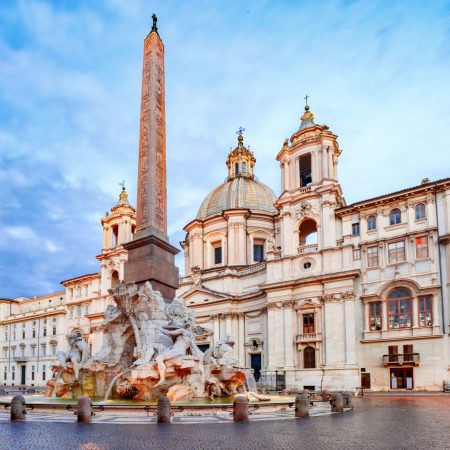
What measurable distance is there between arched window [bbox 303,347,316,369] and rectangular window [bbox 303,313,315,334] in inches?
57.5

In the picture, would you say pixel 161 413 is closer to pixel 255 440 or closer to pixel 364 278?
pixel 255 440

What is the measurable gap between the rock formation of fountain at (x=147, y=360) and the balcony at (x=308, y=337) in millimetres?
21740

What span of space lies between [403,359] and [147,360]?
80.3 feet

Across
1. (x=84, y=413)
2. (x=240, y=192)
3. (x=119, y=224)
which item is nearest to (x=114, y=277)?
(x=119, y=224)

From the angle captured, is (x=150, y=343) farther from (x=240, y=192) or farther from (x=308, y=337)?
(x=240, y=192)

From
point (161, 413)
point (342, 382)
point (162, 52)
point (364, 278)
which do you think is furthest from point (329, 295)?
point (161, 413)

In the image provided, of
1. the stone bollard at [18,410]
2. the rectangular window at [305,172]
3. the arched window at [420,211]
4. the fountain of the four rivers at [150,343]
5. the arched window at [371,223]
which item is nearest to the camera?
the stone bollard at [18,410]

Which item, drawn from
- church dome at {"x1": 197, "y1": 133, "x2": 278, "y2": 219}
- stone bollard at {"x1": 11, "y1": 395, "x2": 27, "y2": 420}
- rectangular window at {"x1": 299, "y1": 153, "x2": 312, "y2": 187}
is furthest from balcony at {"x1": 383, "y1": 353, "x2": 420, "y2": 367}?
stone bollard at {"x1": 11, "y1": 395, "x2": 27, "y2": 420}

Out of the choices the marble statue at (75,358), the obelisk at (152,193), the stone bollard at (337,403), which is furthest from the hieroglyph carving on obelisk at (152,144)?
the stone bollard at (337,403)

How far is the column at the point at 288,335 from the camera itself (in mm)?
42344

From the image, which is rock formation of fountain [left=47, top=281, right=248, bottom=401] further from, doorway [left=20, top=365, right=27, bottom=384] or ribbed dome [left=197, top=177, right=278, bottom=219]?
doorway [left=20, top=365, right=27, bottom=384]

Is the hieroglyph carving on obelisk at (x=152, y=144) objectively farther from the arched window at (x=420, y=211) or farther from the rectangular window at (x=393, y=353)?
the rectangular window at (x=393, y=353)

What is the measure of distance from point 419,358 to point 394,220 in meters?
10.4

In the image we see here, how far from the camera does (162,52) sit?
2600cm
